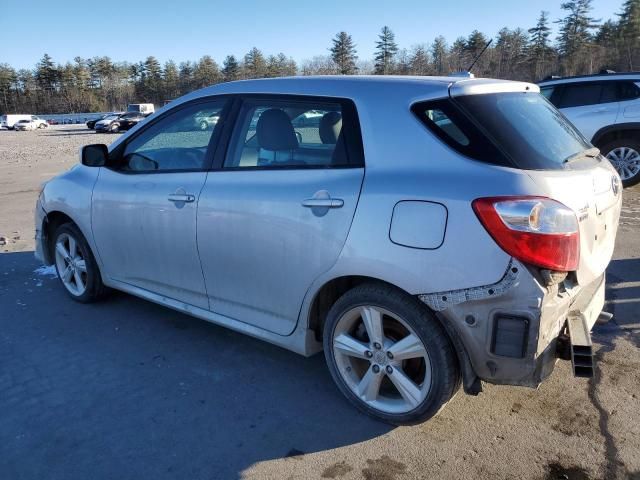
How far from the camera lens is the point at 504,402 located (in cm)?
299

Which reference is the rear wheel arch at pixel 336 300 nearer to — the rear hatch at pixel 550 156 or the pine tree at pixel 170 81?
the rear hatch at pixel 550 156

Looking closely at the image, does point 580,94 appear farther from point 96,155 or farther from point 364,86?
point 96,155

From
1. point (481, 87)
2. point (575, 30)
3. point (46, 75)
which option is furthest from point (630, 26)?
point (46, 75)

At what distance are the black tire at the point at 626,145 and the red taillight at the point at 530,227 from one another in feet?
25.0

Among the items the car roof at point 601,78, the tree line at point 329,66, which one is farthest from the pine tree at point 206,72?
the car roof at point 601,78

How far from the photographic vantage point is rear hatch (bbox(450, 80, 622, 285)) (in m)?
2.40

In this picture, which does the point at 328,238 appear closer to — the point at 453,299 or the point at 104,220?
the point at 453,299

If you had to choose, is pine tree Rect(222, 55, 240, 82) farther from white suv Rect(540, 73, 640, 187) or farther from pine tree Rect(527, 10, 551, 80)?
white suv Rect(540, 73, 640, 187)

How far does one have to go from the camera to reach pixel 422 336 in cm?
252

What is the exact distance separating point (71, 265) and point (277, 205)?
99.8 inches

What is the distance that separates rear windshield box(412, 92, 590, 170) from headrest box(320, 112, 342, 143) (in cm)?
44

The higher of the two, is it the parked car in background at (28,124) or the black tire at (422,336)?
the parked car in background at (28,124)

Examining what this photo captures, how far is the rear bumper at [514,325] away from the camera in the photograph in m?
2.24

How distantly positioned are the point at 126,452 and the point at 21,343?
1.74 meters
